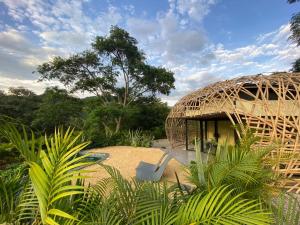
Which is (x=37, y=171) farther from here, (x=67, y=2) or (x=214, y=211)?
(x=67, y=2)

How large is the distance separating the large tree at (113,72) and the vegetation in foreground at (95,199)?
16144 mm

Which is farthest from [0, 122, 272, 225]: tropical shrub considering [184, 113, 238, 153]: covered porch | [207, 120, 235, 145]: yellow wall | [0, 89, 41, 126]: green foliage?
[0, 89, 41, 126]: green foliage

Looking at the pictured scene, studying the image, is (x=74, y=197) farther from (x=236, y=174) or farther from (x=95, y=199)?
(x=236, y=174)

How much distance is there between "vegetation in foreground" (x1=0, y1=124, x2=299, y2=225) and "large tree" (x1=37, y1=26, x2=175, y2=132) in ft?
53.0

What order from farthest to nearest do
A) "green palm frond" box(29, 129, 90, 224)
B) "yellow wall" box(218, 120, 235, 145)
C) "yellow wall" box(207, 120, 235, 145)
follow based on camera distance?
1. "yellow wall" box(218, 120, 235, 145)
2. "yellow wall" box(207, 120, 235, 145)
3. "green palm frond" box(29, 129, 90, 224)

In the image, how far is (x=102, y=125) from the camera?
18.7 metres

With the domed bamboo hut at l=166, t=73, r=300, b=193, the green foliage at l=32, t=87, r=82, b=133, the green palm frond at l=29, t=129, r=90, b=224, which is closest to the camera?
the green palm frond at l=29, t=129, r=90, b=224

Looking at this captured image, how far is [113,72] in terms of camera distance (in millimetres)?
19719

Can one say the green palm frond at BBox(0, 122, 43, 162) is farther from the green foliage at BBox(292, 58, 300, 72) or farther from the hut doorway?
the green foliage at BBox(292, 58, 300, 72)

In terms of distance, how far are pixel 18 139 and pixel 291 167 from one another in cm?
607

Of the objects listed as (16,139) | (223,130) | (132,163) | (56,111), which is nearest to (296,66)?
(223,130)

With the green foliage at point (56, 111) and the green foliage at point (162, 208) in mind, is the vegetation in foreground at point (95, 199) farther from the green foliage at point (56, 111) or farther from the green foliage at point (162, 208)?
the green foliage at point (56, 111)

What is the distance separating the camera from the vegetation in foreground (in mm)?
1391

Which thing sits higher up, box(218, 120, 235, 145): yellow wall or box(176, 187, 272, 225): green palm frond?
box(218, 120, 235, 145): yellow wall
